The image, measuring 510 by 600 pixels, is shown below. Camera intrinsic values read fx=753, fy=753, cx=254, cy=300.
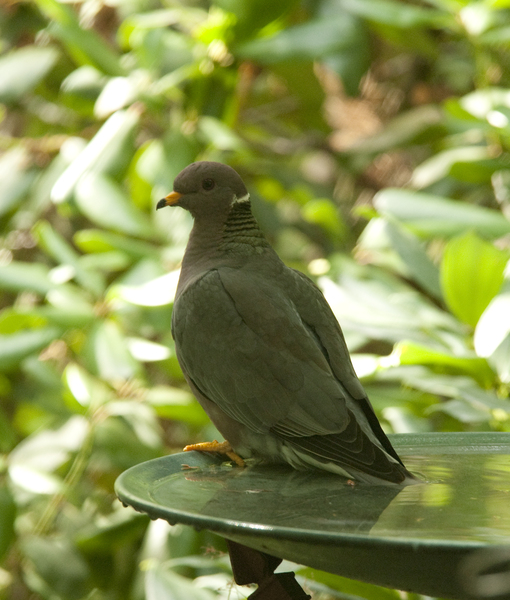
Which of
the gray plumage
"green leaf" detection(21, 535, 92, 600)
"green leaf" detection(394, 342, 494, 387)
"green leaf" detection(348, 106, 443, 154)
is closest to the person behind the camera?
the gray plumage

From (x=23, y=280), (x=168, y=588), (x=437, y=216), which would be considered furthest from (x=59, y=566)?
(x=437, y=216)

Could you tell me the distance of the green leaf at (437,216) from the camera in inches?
77.7

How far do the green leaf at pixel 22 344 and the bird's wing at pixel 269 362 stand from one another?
756mm

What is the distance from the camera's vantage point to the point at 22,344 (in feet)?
6.61

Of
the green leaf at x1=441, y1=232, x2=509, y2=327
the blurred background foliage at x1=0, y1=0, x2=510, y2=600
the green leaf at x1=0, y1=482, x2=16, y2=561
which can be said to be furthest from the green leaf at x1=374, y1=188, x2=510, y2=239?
the green leaf at x1=0, y1=482, x2=16, y2=561

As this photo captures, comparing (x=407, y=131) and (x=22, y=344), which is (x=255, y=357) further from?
(x=407, y=131)

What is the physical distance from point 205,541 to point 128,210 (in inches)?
39.7

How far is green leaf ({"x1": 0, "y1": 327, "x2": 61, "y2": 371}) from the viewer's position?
1994 mm

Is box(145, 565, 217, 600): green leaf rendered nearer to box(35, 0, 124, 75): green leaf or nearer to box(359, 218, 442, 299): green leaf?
box(359, 218, 442, 299): green leaf

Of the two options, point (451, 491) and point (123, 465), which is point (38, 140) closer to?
point (123, 465)

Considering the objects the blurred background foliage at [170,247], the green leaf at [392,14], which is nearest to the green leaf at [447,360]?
the blurred background foliage at [170,247]

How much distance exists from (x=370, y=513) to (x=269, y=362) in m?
0.41

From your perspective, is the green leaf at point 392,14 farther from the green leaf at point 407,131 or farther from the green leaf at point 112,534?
the green leaf at point 112,534

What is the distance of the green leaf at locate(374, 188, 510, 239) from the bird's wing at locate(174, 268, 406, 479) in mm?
716
